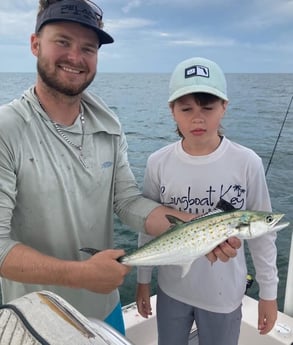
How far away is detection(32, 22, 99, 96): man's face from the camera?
178 cm

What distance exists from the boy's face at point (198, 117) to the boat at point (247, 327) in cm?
145

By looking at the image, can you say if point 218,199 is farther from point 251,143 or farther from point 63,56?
point 251,143

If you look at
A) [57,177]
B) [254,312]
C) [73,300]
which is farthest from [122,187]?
[254,312]

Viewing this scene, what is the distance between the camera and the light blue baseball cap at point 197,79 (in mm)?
1839

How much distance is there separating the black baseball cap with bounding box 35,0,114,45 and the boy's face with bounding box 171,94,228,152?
21.2 inches

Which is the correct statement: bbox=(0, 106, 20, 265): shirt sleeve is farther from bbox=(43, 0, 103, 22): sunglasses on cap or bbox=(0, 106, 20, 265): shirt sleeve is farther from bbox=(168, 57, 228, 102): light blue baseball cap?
bbox=(168, 57, 228, 102): light blue baseball cap

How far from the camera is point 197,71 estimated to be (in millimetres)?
1888

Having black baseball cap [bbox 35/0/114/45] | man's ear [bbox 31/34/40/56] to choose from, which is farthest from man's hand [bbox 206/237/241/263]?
man's ear [bbox 31/34/40/56]

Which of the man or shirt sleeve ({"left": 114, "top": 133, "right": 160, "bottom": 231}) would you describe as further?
shirt sleeve ({"left": 114, "top": 133, "right": 160, "bottom": 231})

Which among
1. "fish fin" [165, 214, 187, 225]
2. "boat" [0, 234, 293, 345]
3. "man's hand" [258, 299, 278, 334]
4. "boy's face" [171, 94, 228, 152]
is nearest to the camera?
"boat" [0, 234, 293, 345]

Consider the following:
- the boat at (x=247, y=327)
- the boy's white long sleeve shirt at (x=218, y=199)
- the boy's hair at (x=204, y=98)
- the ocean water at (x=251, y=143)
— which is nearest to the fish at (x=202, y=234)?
the boy's white long sleeve shirt at (x=218, y=199)

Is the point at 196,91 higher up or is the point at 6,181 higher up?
the point at 196,91

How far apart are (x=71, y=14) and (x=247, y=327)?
2490mm

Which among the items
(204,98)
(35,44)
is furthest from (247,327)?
(35,44)
